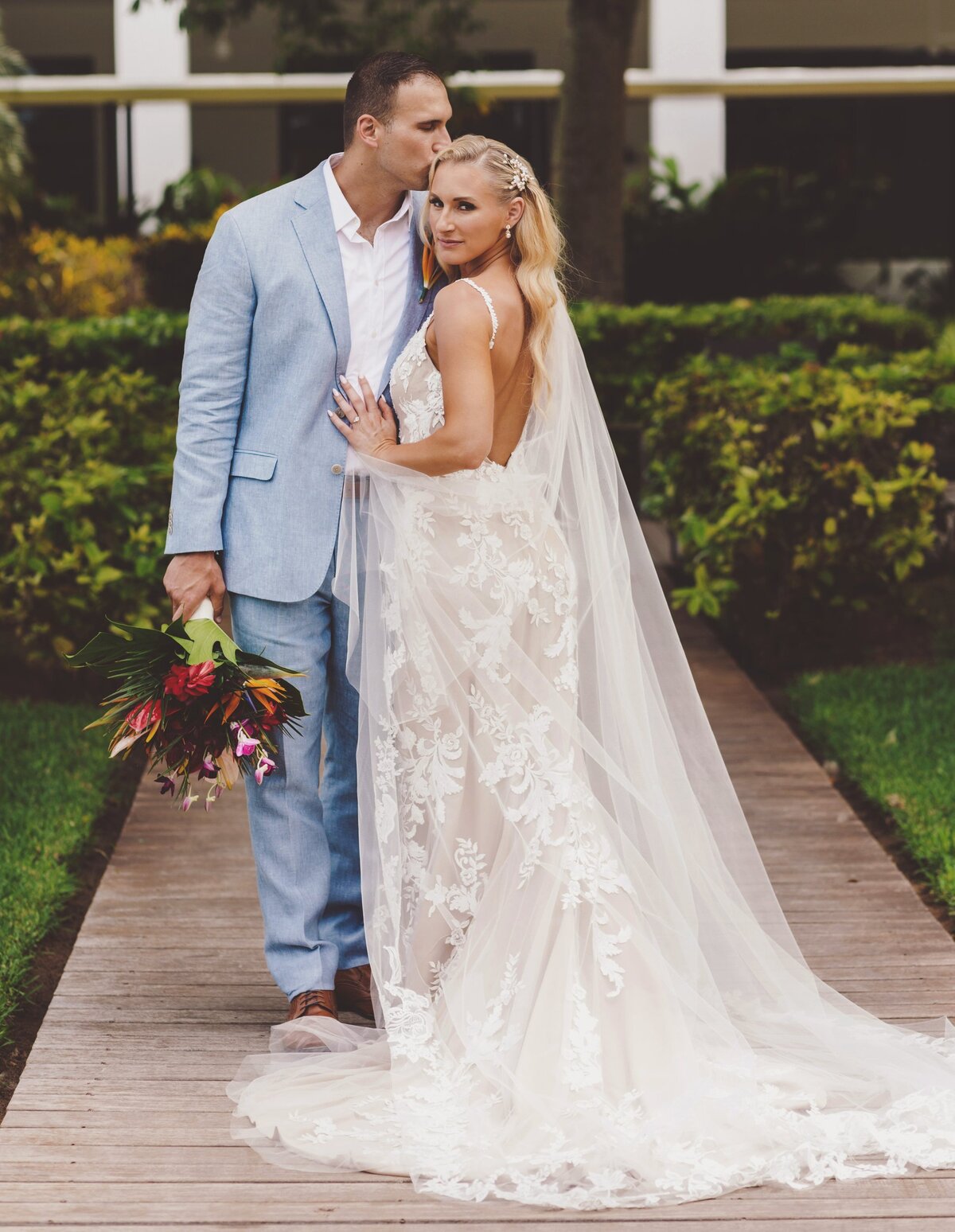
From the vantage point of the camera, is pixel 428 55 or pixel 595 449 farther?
pixel 428 55

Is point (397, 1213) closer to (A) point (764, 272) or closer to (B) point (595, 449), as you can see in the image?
(B) point (595, 449)

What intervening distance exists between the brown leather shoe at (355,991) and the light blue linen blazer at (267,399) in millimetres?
986


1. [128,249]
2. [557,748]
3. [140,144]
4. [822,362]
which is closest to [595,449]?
[557,748]

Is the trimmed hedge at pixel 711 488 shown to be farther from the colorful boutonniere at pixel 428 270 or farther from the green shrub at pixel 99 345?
the colorful boutonniere at pixel 428 270

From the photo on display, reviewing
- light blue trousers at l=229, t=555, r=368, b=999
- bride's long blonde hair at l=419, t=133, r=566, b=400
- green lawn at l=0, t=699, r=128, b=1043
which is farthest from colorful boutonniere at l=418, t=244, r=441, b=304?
green lawn at l=0, t=699, r=128, b=1043

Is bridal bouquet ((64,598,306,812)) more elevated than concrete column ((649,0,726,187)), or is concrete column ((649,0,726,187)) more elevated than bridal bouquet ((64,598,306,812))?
concrete column ((649,0,726,187))

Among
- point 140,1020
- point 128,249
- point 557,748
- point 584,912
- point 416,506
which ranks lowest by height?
point 140,1020

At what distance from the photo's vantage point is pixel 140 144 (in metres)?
17.4

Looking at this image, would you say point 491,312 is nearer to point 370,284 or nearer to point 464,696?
point 370,284

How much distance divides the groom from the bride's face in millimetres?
233

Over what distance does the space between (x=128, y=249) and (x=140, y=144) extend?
2787mm

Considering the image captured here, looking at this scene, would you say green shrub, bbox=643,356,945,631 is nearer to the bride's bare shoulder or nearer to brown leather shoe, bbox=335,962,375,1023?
brown leather shoe, bbox=335,962,375,1023

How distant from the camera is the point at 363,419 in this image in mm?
3551

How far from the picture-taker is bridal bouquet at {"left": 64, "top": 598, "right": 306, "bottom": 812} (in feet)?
11.2
